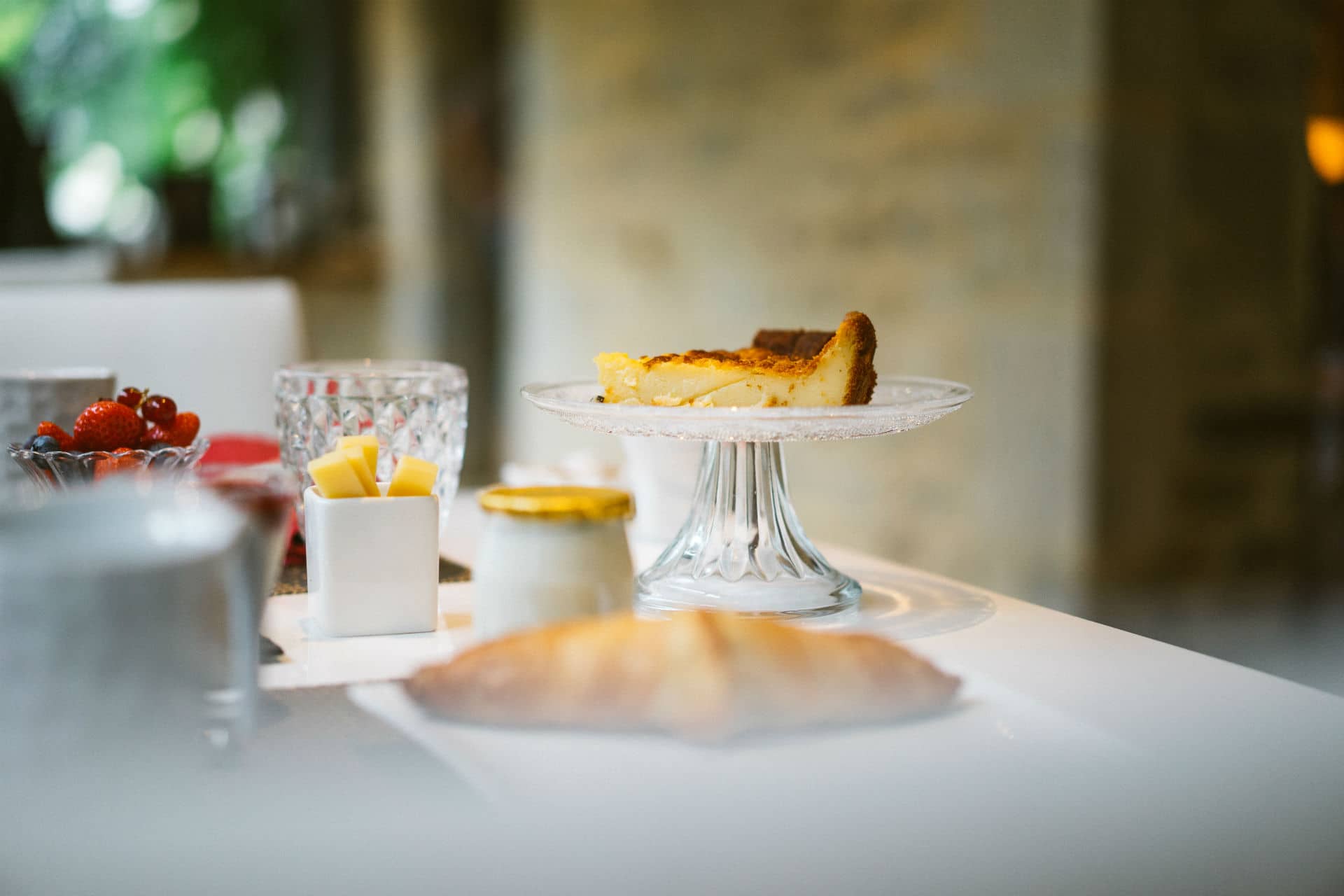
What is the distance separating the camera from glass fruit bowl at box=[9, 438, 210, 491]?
0.74 m

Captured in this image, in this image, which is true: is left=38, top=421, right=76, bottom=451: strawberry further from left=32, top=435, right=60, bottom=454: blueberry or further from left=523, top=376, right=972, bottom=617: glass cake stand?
left=523, top=376, right=972, bottom=617: glass cake stand

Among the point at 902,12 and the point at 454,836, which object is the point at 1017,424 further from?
the point at 454,836

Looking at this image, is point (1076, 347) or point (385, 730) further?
point (1076, 347)

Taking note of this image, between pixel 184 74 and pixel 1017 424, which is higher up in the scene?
pixel 184 74

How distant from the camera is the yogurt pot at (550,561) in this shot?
57 cm

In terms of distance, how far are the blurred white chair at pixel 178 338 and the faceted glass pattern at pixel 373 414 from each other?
627mm

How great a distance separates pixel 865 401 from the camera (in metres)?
0.76

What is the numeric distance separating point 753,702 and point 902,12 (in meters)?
2.53

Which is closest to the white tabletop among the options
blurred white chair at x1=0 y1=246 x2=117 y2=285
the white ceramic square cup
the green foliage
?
the white ceramic square cup

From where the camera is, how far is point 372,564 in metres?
0.66

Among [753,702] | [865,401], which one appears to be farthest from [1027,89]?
[753,702]

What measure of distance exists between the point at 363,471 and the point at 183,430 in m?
0.21

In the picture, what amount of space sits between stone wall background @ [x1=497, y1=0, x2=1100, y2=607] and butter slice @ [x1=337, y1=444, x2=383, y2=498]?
199 centimetres

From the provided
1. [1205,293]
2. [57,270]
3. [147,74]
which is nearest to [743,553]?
[1205,293]
